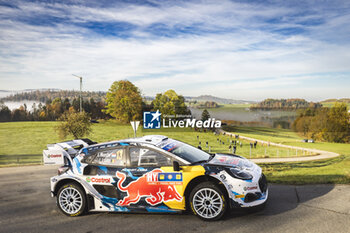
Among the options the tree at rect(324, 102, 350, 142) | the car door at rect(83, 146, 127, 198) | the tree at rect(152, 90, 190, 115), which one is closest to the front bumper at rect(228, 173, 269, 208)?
the car door at rect(83, 146, 127, 198)

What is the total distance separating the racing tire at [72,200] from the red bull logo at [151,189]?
0.84 metres

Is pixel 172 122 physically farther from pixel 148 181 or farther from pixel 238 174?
pixel 238 174

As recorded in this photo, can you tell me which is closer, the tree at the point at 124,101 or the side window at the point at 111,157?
the side window at the point at 111,157

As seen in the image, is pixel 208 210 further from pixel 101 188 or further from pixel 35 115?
pixel 35 115

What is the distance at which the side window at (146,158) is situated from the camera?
5.06 meters

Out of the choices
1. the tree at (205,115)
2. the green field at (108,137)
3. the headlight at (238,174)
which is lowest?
the green field at (108,137)

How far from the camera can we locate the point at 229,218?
4.78 meters

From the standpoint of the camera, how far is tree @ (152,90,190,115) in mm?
27848

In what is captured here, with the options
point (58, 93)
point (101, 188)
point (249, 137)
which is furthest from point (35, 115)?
point (101, 188)

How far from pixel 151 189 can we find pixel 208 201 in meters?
1.11

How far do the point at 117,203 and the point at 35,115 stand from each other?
40647 mm

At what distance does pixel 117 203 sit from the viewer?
5164 millimetres

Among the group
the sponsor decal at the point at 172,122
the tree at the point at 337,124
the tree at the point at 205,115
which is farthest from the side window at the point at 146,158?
the tree at the point at 337,124

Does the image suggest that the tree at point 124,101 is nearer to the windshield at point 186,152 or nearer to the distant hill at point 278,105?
the distant hill at point 278,105
